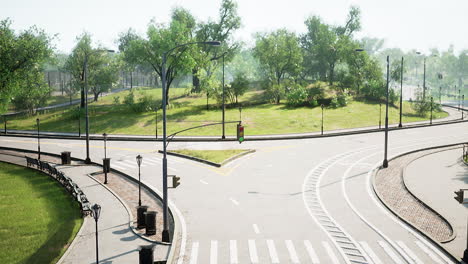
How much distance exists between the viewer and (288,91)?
3199 inches

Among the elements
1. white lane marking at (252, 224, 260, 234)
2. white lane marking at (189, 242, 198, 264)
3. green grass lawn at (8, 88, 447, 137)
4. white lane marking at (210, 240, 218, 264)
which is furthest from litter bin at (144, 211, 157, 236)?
green grass lawn at (8, 88, 447, 137)

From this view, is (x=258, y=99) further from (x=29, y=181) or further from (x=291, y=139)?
(x=29, y=181)

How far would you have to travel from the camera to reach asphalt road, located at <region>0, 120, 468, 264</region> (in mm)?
17406

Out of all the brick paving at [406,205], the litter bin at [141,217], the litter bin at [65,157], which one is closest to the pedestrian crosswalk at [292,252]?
the brick paving at [406,205]

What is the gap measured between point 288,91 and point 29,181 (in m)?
57.9

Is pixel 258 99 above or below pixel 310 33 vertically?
below

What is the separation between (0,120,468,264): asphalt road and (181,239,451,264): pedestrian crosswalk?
41 mm

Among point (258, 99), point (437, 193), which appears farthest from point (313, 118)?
point (437, 193)

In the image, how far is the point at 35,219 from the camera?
22984 mm

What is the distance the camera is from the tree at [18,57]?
46.5m

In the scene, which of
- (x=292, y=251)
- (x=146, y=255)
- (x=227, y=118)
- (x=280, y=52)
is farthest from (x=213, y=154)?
(x=280, y=52)

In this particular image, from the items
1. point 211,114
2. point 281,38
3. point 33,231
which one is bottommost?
point 33,231

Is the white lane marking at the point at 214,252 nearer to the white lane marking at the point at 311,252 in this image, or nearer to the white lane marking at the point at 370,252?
the white lane marking at the point at 311,252

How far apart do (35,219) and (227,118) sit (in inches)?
1678
